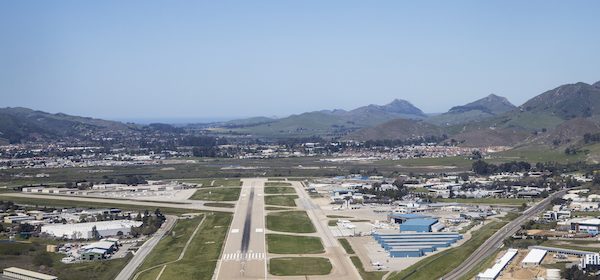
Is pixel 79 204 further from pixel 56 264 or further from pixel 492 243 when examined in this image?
pixel 492 243

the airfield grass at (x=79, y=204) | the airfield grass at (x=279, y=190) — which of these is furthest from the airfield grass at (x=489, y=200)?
the airfield grass at (x=79, y=204)

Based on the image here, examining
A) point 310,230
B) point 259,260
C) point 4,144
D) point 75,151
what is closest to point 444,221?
point 310,230

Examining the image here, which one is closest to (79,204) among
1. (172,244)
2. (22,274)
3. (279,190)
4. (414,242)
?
(279,190)

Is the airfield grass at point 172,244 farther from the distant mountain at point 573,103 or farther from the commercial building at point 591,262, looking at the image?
the distant mountain at point 573,103

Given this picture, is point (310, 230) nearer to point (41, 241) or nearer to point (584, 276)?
point (41, 241)

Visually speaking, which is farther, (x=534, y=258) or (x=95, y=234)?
(x=95, y=234)

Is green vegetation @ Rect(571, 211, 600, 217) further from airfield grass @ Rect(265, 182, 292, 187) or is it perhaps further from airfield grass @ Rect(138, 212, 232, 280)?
airfield grass @ Rect(265, 182, 292, 187)

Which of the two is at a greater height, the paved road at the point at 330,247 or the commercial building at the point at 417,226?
the commercial building at the point at 417,226
